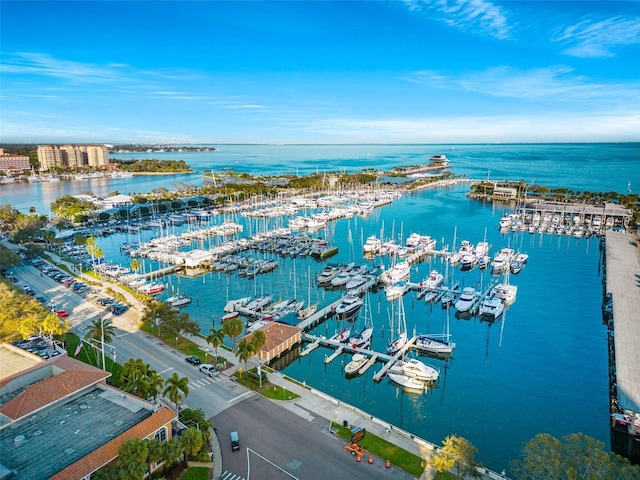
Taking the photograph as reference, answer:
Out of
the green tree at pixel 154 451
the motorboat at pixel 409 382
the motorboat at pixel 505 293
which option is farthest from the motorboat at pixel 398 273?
the green tree at pixel 154 451

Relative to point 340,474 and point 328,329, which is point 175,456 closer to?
point 340,474

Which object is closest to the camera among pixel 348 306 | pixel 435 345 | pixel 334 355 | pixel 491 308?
pixel 334 355

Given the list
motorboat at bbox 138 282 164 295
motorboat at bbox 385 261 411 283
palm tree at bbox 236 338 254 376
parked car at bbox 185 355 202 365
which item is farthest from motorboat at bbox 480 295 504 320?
motorboat at bbox 138 282 164 295

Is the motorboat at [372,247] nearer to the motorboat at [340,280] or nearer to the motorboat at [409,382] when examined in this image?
the motorboat at [340,280]

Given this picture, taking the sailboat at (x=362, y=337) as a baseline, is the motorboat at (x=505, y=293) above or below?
above

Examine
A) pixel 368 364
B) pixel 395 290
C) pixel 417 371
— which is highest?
pixel 395 290

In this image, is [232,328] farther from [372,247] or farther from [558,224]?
[558,224]

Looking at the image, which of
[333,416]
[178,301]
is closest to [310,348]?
[333,416]

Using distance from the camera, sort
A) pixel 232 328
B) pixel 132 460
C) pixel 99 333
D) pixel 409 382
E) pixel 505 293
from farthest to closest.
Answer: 1. pixel 505 293
2. pixel 232 328
3. pixel 409 382
4. pixel 99 333
5. pixel 132 460
